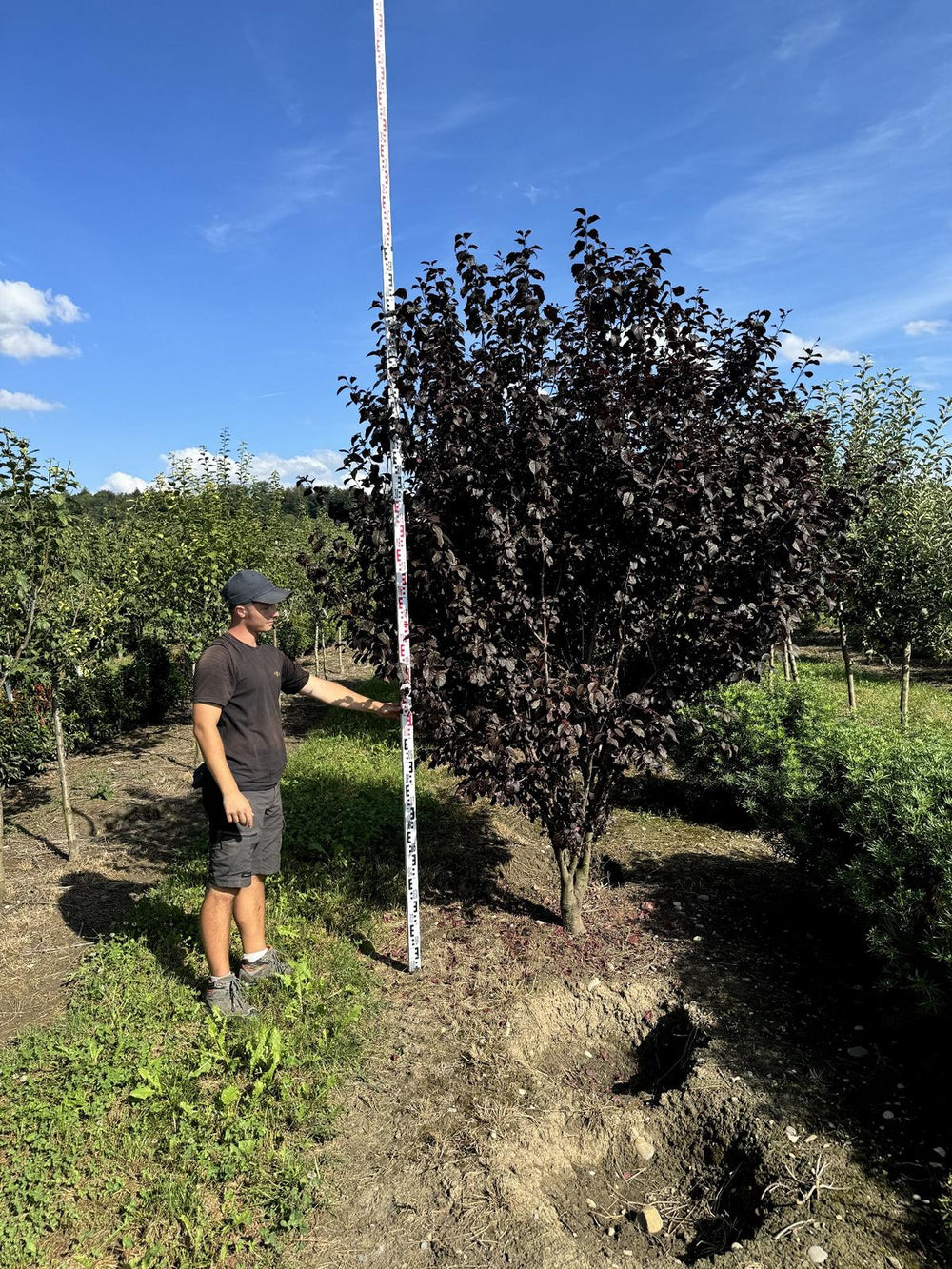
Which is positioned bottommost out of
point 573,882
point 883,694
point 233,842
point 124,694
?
point 883,694

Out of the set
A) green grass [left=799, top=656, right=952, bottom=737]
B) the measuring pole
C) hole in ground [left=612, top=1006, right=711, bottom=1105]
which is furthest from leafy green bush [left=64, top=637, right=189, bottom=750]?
green grass [left=799, top=656, right=952, bottom=737]

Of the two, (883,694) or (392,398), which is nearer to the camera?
(392,398)

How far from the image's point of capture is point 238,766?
368 centimetres

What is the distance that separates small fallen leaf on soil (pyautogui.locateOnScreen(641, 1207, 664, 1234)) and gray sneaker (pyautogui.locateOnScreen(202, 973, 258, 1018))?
199 cm

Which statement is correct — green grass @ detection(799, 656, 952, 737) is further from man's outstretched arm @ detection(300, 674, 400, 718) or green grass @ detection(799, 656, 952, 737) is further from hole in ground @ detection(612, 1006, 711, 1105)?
man's outstretched arm @ detection(300, 674, 400, 718)

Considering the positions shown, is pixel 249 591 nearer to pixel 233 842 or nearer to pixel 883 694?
pixel 233 842

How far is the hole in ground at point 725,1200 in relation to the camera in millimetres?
2658

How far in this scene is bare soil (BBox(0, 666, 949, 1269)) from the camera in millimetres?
2641

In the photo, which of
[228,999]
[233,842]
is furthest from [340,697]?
[228,999]

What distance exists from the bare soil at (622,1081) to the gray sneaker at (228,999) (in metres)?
0.69

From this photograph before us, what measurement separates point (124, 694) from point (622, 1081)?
30.6 ft

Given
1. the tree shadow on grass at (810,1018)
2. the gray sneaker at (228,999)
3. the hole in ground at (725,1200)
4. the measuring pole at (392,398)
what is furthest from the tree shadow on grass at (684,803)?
the gray sneaker at (228,999)

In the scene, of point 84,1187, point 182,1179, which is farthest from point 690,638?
point 84,1187

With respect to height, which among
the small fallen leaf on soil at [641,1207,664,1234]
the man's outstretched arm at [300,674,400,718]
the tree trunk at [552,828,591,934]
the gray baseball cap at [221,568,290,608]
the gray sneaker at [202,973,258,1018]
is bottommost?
the small fallen leaf on soil at [641,1207,664,1234]
